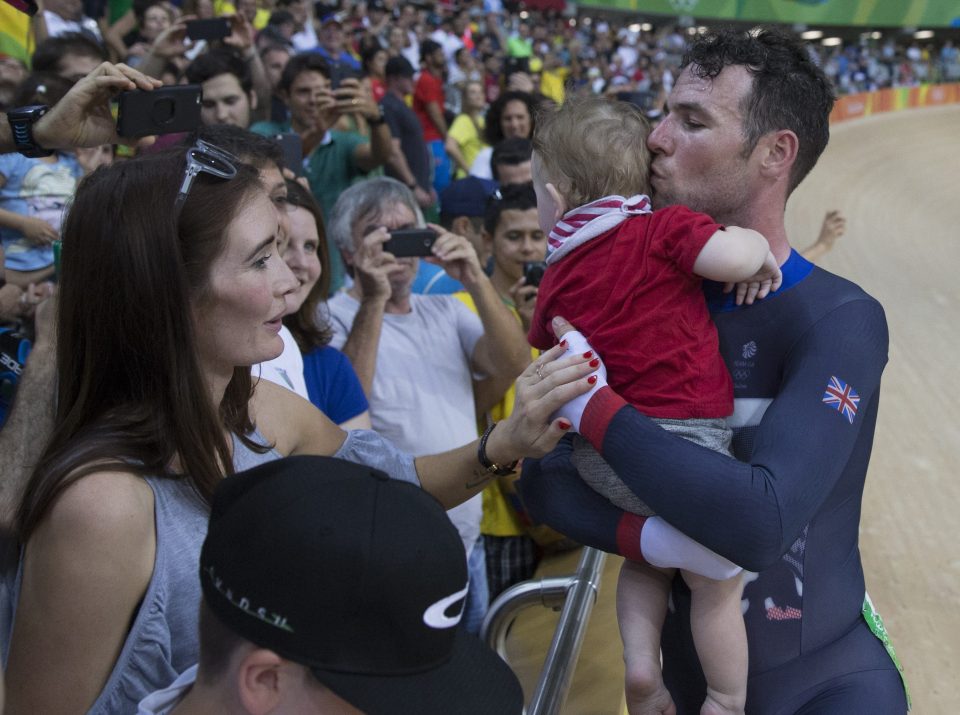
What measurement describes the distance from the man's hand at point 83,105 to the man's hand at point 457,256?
0.89m

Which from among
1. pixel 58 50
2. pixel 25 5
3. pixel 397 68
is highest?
pixel 25 5

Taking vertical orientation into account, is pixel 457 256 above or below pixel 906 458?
above

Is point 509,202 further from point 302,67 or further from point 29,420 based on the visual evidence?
point 29,420

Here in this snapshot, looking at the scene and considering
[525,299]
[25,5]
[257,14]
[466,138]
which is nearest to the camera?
[25,5]

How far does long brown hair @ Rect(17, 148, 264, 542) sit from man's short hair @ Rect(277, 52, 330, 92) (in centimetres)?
332

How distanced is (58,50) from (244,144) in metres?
1.93

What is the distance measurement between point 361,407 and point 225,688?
155 cm

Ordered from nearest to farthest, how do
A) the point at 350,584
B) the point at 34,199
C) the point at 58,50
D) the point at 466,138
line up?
the point at 350,584, the point at 34,199, the point at 58,50, the point at 466,138

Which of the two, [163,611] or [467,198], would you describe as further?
[467,198]

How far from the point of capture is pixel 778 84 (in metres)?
1.60

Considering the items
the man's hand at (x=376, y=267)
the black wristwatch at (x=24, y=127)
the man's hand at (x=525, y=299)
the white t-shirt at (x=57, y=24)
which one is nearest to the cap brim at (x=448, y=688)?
the black wristwatch at (x=24, y=127)

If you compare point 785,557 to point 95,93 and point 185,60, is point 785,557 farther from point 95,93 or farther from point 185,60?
point 185,60

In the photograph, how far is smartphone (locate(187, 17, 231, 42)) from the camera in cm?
374

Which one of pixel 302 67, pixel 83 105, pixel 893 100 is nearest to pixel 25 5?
pixel 83 105
